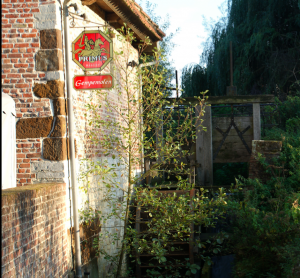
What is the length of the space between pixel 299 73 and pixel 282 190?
627 cm

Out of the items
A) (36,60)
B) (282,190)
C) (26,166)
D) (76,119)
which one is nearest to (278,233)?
(282,190)

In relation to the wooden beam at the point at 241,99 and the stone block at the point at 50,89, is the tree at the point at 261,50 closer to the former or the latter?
the wooden beam at the point at 241,99

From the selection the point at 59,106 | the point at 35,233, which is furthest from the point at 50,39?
the point at 35,233

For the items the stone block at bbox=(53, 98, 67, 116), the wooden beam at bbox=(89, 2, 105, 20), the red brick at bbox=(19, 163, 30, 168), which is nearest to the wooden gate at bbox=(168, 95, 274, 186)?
the wooden beam at bbox=(89, 2, 105, 20)

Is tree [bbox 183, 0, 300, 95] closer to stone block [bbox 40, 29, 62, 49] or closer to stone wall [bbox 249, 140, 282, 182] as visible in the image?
stone wall [bbox 249, 140, 282, 182]

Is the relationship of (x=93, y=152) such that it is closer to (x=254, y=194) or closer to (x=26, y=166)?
(x=26, y=166)

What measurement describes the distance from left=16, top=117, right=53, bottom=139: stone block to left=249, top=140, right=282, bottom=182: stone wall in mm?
4609

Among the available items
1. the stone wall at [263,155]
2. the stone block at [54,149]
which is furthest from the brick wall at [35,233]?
the stone wall at [263,155]

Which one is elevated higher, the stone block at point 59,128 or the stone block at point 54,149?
the stone block at point 59,128

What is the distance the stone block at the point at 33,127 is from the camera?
4770 millimetres

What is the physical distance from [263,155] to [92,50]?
452cm

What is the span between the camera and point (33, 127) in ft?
15.7

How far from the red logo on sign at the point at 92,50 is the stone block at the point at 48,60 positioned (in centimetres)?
30

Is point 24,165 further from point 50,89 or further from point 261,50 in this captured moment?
point 261,50
